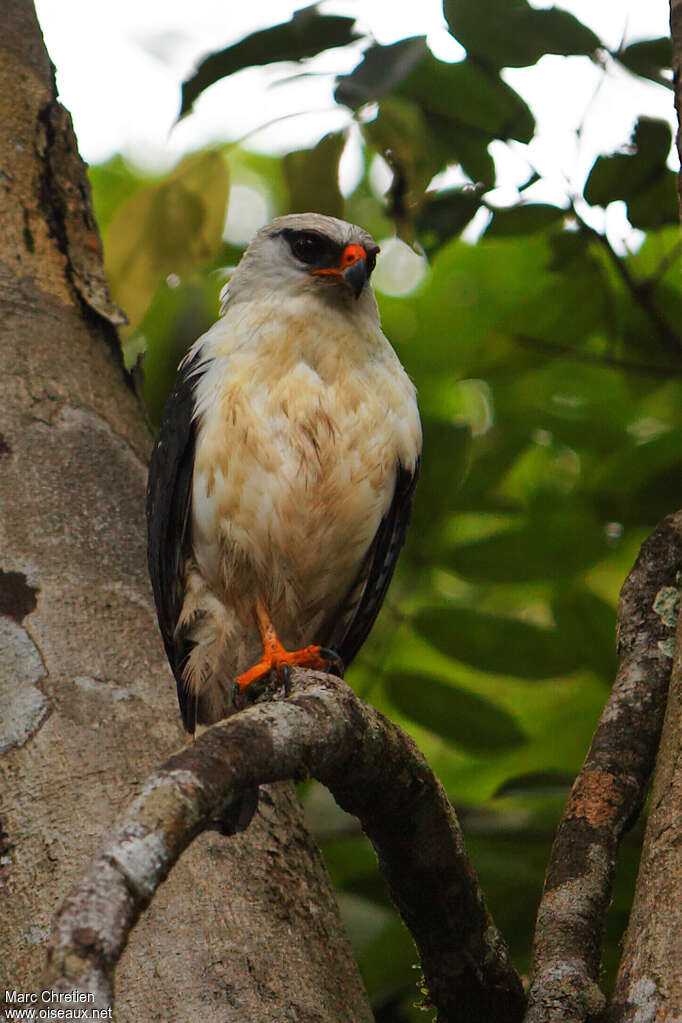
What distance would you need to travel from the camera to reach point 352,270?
3152 mm

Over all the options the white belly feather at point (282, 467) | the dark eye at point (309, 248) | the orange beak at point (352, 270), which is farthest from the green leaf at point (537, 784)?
the dark eye at point (309, 248)

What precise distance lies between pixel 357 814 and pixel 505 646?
41.1 inches

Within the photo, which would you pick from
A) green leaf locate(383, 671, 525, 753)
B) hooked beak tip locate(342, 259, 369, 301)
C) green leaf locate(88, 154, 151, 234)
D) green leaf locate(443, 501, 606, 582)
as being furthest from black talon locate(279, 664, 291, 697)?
green leaf locate(88, 154, 151, 234)

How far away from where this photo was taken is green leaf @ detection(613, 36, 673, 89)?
2781 millimetres

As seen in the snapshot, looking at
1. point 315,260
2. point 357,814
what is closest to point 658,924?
point 357,814

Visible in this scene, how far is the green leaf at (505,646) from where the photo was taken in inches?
117

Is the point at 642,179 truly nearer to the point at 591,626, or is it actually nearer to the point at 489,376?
the point at 489,376

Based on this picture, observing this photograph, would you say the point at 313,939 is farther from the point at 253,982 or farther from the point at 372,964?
the point at 372,964

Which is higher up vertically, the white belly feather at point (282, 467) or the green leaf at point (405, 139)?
the green leaf at point (405, 139)

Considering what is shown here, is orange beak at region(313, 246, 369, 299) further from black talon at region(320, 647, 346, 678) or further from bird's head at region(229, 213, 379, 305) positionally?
black talon at region(320, 647, 346, 678)

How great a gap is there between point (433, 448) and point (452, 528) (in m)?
0.53

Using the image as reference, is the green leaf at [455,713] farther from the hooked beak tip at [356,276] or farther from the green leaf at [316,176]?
the green leaf at [316,176]

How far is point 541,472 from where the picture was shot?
4.16 metres

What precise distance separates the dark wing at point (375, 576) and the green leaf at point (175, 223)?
3.01ft
